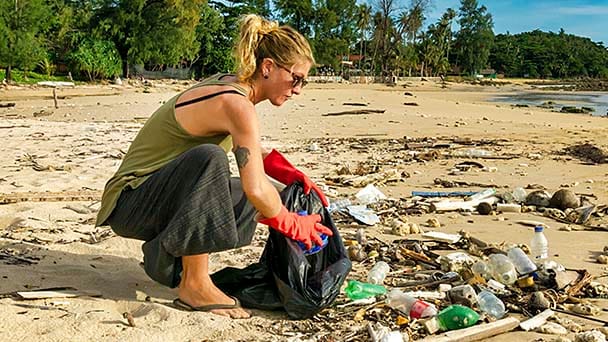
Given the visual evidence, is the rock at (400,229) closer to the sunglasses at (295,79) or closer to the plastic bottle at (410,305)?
the plastic bottle at (410,305)

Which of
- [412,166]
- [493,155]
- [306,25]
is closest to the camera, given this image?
[412,166]

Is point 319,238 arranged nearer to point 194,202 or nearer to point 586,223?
point 194,202

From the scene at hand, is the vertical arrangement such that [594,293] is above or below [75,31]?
below

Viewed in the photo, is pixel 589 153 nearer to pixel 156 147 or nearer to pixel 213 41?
pixel 156 147

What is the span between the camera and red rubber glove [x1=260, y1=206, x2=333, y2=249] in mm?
2969

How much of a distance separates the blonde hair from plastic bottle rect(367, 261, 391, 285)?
1352 millimetres

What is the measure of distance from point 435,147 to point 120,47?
3546cm

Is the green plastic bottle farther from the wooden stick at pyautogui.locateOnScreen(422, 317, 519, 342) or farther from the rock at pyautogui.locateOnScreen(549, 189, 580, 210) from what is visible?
the rock at pyautogui.locateOnScreen(549, 189, 580, 210)

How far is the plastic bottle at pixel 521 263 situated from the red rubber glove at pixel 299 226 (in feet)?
4.11

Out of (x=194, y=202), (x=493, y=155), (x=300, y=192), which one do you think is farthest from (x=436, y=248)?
(x=493, y=155)

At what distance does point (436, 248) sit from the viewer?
4.44m

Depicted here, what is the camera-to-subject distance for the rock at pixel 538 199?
19.5 feet

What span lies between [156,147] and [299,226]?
0.86m

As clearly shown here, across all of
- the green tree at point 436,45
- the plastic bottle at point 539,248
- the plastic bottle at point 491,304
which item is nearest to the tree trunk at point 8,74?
the plastic bottle at point 539,248
